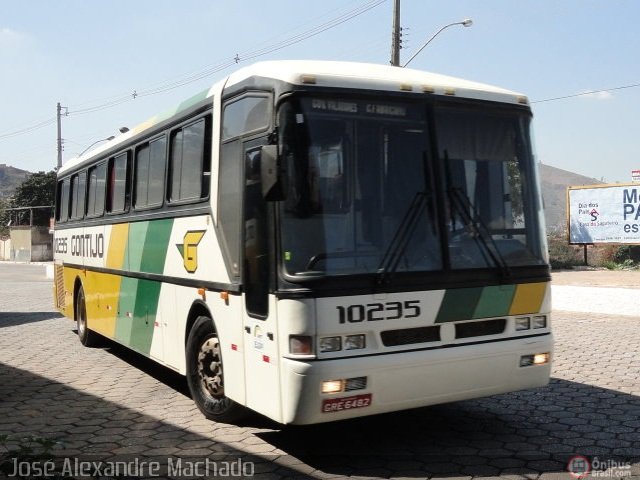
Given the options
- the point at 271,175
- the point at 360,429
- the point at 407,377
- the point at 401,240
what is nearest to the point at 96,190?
the point at 360,429

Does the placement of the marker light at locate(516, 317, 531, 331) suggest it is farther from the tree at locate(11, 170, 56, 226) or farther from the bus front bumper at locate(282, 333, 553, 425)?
the tree at locate(11, 170, 56, 226)

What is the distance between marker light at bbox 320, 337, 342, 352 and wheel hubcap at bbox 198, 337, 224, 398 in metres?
1.61

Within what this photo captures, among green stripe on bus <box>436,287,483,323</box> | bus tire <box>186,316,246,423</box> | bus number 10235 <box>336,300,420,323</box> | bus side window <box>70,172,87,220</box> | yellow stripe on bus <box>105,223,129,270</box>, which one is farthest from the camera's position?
bus side window <box>70,172,87,220</box>

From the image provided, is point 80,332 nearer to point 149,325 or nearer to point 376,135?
point 149,325

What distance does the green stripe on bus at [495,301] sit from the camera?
5338 millimetres

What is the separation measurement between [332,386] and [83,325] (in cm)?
769

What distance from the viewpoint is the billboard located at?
2616cm

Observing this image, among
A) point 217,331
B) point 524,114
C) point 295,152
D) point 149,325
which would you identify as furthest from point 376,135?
point 149,325

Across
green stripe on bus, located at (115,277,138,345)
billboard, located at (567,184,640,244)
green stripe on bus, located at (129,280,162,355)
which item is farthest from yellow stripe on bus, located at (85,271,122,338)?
billboard, located at (567,184,640,244)

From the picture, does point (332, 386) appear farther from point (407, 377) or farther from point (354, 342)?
point (407, 377)

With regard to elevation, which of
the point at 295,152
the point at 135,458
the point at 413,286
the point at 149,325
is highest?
the point at 295,152

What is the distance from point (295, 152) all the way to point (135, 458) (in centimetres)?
273

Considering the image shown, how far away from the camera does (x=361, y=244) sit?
4.93 m

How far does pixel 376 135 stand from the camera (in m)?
5.14
